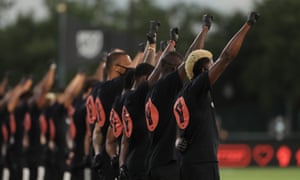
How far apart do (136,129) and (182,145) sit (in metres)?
1.05

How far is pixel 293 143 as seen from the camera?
3325 centimetres

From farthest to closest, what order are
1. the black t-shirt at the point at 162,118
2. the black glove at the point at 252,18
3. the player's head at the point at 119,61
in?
the player's head at the point at 119,61
the black t-shirt at the point at 162,118
the black glove at the point at 252,18

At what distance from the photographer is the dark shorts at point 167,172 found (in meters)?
10.9

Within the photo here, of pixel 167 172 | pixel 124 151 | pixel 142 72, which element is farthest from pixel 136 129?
pixel 167 172

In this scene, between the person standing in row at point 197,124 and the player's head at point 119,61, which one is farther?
the player's head at point 119,61

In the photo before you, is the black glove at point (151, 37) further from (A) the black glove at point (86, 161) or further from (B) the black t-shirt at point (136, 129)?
(A) the black glove at point (86, 161)

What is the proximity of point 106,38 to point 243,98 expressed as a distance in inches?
1637

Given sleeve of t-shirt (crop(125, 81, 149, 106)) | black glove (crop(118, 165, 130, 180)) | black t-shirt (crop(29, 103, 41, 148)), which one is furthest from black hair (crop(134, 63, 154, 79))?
black t-shirt (crop(29, 103, 41, 148))

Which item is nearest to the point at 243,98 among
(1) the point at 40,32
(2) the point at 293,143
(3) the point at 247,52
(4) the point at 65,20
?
(3) the point at 247,52

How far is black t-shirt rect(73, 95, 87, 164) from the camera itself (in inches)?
607

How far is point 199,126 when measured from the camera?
10.5 m

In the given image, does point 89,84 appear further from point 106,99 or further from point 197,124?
point 197,124

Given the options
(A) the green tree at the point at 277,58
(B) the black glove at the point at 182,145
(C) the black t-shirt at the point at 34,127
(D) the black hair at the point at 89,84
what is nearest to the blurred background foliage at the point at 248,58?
(A) the green tree at the point at 277,58

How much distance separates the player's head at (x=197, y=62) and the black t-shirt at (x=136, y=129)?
1.00 meters
